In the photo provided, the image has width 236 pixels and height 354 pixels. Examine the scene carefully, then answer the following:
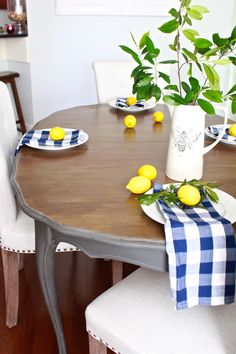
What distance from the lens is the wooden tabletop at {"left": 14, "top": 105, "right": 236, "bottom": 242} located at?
936 millimetres

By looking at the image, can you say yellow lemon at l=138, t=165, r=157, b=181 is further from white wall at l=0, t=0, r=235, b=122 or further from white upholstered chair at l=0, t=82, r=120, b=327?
white wall at l=0, t=0, r=235, b=122

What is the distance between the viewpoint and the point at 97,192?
3.54 feet

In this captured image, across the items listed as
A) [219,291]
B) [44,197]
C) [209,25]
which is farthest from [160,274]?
[209,25]

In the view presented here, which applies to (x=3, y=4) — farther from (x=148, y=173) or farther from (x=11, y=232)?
(x=148, y=173)

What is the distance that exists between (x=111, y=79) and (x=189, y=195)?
1562 millimetres

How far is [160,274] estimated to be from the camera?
1.17 meters

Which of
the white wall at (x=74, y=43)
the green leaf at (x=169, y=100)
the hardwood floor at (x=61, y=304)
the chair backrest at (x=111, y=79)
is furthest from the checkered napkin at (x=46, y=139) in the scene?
the white wall at (x=74, y=43)

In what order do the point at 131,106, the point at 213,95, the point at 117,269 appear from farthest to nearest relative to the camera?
the point at 131,106
the point at 117,269
the point at 213,95

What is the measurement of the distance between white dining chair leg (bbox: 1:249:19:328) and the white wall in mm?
2345

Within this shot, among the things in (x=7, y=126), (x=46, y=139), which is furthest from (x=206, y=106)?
(x=7, y=126)

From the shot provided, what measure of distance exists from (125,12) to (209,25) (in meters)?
0.82

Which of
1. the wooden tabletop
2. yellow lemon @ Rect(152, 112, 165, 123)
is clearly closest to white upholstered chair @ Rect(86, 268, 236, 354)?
the wooden tabletop

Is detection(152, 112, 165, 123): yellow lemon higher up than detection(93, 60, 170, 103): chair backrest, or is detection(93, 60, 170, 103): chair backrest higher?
detection(93, 60, 170, 103): chair backrest

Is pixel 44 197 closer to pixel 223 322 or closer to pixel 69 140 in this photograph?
pixel 69 140
